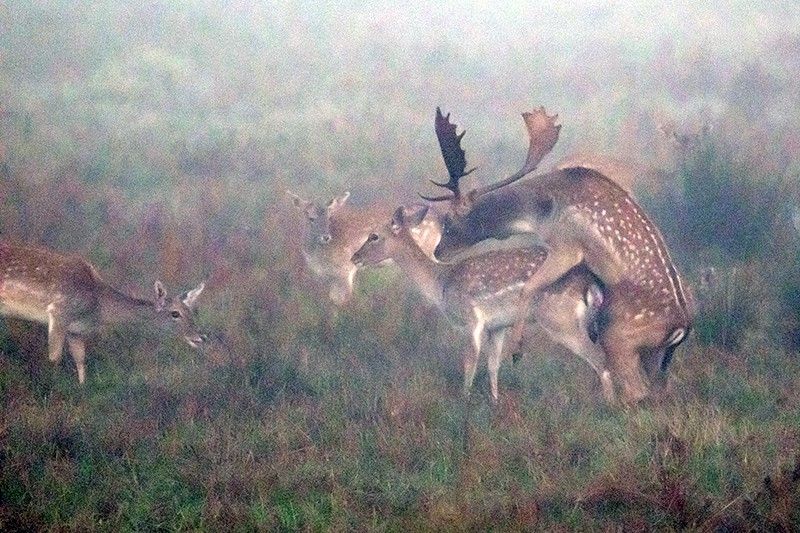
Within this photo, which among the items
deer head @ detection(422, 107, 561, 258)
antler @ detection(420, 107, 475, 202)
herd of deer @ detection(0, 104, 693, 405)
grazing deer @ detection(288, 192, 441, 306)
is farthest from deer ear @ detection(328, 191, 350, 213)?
antler @ detection(420, 107, 475, 202)

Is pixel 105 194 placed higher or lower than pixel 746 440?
higher

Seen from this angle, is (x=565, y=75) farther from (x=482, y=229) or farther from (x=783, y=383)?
(x=783, y=383)

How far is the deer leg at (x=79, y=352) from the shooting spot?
177 inches

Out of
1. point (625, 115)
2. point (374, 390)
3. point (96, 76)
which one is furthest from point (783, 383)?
point (96, 76)

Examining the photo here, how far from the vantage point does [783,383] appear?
169 inches

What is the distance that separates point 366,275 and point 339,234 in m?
0.34

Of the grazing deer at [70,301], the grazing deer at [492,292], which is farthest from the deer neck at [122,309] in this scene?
the grazing deer at [492,292]

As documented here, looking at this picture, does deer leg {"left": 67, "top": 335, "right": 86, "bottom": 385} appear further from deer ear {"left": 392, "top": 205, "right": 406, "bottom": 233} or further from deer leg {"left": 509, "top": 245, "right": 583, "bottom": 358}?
deer leg {"left": 509, "top": 245, "right": 583, "bottom": 358}

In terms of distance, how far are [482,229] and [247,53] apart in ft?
8.62

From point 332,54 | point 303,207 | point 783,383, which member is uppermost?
point 332,54

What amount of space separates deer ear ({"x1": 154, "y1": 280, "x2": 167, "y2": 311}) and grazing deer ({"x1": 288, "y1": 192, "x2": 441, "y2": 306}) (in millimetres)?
1097

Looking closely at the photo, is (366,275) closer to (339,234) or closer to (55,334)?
(339,234)

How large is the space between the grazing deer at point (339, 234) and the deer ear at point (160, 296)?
1097mm

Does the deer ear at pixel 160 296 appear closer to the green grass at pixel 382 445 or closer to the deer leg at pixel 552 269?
the green grass at pixel 382 445
